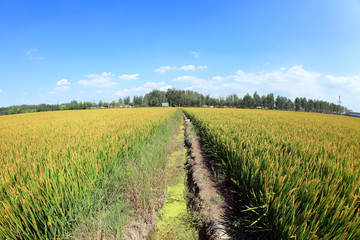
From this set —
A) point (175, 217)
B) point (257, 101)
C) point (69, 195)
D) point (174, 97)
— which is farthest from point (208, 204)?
point (257, 101)

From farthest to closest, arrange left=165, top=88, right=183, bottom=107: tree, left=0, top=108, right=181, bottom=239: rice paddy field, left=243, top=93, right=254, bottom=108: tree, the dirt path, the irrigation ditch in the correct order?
left=165, top=88, right=183, bottom=107: tree, left=243, top=93, right=254, bottom=108: tree, the irrigation ditch, the dirt path, left=0, top=108, right=181, bottom=239: rice paddy field

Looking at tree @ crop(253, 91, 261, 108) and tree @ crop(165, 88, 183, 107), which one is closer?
tree @ crop(253, 91, 261, 108)

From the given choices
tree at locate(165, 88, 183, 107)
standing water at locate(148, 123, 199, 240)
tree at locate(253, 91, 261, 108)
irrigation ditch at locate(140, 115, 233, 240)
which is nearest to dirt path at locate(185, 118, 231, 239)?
irrigation ditch at locate(140, 115, 233, 240)

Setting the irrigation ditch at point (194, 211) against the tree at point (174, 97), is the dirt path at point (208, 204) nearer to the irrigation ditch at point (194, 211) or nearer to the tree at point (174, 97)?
the irrigation ditch at point (194, 211)

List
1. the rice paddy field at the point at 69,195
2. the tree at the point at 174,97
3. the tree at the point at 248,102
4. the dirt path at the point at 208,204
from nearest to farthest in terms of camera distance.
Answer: the rice paddy field at the point at 69,195 < the dirt path at the point at 208,204 < the tree at the point at 248,102 < the tree at the point at 174,97

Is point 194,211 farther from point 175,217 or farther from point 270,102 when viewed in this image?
point 270,102

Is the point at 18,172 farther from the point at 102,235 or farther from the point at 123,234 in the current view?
the point at 123,234

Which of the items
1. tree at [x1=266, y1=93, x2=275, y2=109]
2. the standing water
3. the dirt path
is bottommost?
the standing water

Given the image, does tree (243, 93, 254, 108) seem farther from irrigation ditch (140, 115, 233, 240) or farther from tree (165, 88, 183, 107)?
irrigation ditch (140, 115, 233, 240)

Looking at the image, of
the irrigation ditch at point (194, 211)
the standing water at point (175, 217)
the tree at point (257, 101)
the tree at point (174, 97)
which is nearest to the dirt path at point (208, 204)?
the irrigation ditch at point (194, 211)

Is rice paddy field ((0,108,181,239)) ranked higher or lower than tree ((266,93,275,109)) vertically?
lower

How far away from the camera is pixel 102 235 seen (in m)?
2.00

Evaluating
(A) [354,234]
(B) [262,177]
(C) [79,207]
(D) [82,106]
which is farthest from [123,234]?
(D) [82,106]

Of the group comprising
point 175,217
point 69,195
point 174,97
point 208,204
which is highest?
point 174,97
